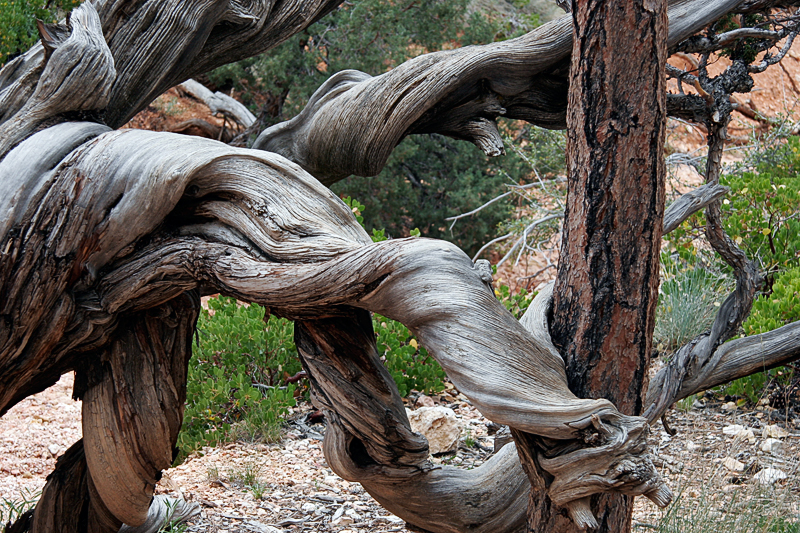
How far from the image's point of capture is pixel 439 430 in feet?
15.6

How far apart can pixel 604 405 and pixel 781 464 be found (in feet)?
10.1

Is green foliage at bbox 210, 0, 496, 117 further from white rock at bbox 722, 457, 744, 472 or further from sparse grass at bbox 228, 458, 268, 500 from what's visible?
white rock at bbox 722, 457, 744, 472

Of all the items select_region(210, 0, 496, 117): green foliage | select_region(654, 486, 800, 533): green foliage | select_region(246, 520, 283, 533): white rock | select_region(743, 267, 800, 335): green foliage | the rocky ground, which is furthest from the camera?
select_region(210, 0, 496, 117): green foliage

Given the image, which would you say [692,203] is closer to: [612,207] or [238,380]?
[612,207]

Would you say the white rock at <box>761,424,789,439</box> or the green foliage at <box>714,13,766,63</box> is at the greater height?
the green foliage at <box>714,13,766,63</box>

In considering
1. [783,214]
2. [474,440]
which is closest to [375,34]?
[783,214]

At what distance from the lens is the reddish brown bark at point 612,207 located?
2.19 metres

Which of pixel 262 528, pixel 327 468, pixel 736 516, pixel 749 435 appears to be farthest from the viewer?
pixel 749 435

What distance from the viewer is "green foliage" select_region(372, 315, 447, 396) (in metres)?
5.57

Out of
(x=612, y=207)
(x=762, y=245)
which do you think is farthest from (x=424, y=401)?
(x=612, y=207)

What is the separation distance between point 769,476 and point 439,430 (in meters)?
1.97

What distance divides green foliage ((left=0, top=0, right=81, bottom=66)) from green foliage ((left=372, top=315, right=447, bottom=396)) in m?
4.34

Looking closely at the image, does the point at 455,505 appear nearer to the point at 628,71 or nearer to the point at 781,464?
the point at 628,71

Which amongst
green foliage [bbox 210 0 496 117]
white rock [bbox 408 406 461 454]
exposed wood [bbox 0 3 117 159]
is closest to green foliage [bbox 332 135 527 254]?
green foliage [bbox 210 0 496 117]
